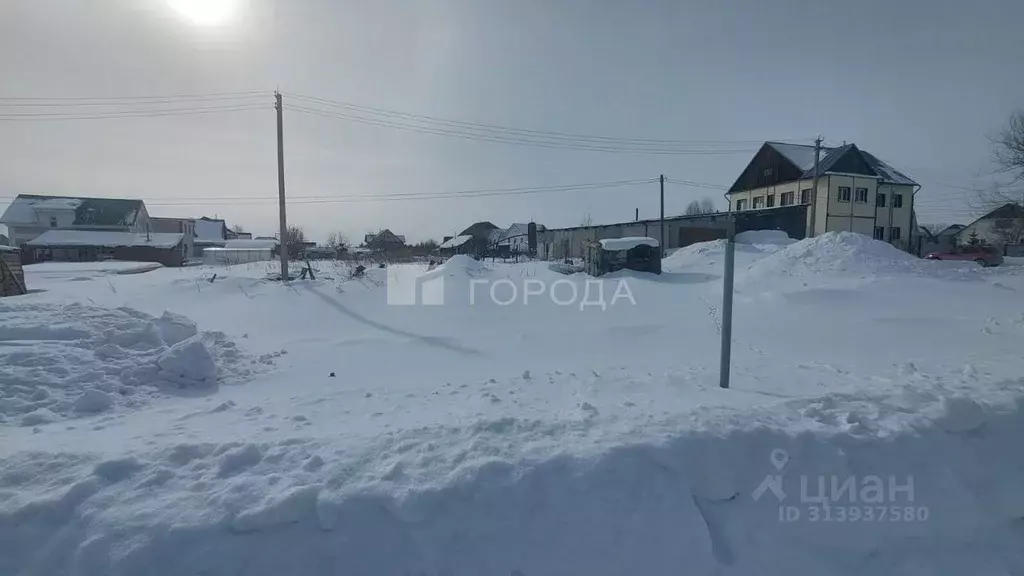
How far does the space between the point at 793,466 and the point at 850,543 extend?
0.49 m

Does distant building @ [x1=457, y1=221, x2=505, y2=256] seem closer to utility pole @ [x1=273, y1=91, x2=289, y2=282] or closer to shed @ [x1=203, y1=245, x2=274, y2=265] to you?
shed @ [x1=203, y1=245, x2=274, y2=265]

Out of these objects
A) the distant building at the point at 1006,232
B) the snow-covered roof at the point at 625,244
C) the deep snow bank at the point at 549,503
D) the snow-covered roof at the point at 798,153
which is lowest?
the deep snow bank at the point at 549,503

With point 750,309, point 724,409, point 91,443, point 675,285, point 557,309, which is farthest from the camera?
point 675,285

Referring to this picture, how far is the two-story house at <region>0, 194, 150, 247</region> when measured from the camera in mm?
47750

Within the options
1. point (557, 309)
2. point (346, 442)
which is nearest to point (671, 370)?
point (346, 442)

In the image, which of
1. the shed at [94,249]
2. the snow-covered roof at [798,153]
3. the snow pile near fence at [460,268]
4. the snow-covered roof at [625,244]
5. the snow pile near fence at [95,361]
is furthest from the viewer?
the shed at [94,249]

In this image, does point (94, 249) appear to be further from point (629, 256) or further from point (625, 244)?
point (629, 256)

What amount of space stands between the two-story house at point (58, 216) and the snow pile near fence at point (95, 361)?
2252 inches

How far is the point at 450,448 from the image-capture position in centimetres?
304

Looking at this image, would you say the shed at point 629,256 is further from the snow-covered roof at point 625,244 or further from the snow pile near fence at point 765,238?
the snow pile near fence at point 765,238

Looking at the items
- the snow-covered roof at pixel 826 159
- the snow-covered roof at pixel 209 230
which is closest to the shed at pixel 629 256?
the snow-covered roof at pixel 826 159

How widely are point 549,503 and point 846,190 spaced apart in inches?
1526

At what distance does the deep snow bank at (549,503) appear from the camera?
92.8 inches

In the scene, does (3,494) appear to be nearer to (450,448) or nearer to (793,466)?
(450,448)
